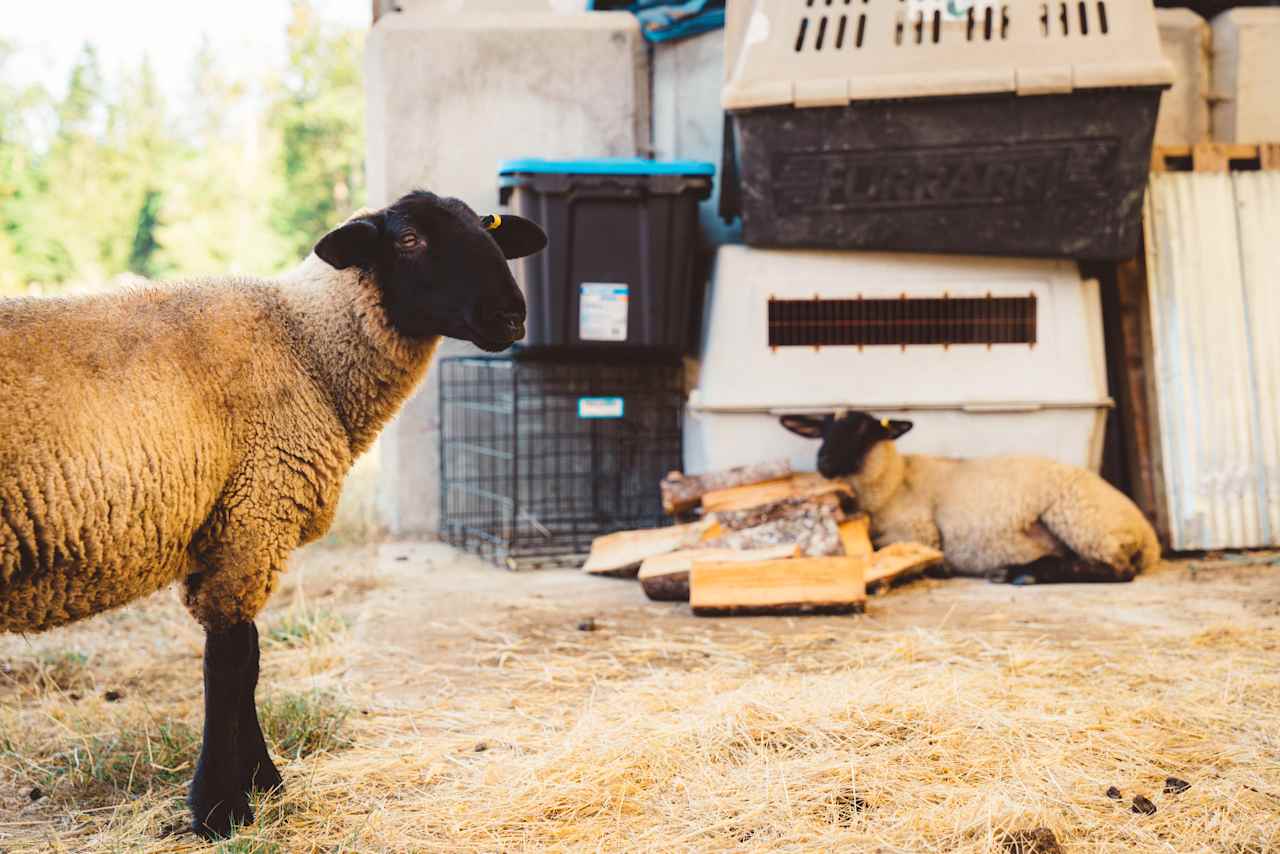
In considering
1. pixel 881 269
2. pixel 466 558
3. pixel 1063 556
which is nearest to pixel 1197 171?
pixel 881 269

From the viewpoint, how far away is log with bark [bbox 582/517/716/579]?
5.40 meters

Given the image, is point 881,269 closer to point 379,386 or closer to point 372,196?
point 372,196

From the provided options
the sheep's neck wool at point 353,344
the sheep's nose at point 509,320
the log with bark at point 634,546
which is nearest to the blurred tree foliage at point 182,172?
the log with bark at point 634,546

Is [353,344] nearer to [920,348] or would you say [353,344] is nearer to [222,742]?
[222,742]

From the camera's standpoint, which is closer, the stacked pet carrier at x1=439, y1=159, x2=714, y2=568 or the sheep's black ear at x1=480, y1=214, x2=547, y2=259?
the sheep's black ear at x1=480, y1=214, x2=547, y2=259

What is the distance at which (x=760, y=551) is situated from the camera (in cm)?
490

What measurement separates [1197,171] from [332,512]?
5285mm

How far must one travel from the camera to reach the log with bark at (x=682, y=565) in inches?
191

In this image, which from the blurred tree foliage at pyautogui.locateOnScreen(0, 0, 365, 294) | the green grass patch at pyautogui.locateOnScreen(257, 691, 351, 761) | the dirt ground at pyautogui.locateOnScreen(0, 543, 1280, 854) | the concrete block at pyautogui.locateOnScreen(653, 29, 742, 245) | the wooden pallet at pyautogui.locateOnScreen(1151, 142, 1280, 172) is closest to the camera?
the dirt ground at pyautogui.locateOnScreen(0, 543, 1280, 854)

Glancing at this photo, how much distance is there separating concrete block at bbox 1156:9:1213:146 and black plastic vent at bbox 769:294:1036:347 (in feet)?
5.32

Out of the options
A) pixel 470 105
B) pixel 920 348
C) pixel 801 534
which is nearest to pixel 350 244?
pixel 801 534

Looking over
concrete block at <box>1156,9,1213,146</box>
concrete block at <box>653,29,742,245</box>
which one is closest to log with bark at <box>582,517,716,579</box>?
concrete block at <box>653,29,742,245</box>

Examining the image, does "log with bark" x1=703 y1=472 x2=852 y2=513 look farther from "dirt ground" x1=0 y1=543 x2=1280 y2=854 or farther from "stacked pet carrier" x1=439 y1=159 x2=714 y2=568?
"stacked pet carrier" x1=439 y1=159 x2=714 y2=568

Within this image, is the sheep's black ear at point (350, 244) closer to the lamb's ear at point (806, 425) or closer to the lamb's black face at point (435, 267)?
the lamb's black face at point (435, 267)
